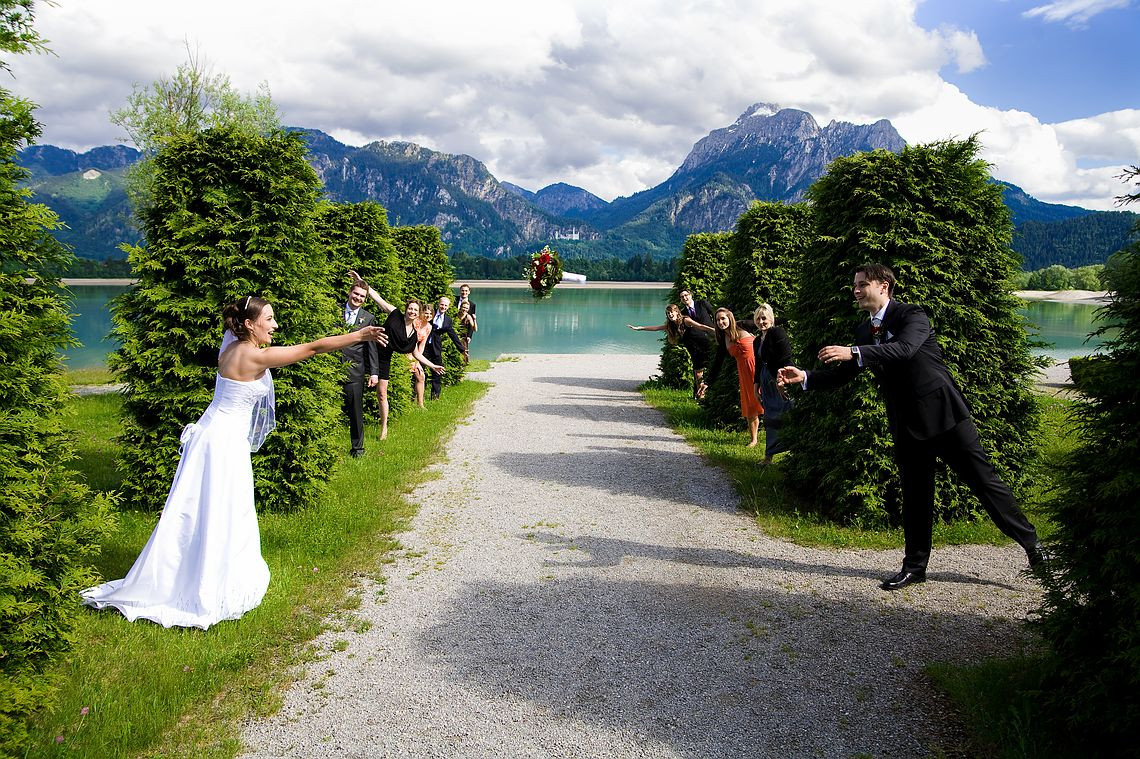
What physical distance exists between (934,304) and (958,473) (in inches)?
87.8

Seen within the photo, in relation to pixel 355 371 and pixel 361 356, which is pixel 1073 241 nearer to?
pixel 361 356

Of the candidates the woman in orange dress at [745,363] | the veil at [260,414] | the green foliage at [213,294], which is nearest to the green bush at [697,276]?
the woman in orange dress at [745,363]

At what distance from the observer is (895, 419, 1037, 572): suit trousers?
207 inches

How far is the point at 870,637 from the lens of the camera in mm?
4730

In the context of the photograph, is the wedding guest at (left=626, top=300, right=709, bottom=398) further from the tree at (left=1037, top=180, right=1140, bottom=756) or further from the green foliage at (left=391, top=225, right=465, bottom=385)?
the tree at (left=1037, top=180, right=1140, bottom=756)

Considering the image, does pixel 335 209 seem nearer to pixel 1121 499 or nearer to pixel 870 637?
pixel 870 637

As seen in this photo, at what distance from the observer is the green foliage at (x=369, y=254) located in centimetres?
1275

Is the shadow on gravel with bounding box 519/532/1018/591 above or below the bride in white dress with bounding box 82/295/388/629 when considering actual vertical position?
below

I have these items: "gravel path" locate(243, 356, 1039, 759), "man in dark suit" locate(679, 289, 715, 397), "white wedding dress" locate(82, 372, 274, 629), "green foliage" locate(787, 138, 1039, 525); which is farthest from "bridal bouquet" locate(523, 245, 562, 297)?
"white wedding dress" locate(82, 372, 274, 629)

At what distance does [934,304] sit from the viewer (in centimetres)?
688

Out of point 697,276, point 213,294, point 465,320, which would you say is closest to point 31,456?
point 213,294

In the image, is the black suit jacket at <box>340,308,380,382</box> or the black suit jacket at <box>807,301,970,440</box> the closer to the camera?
the black suit jacket at <box>807,301,970,440</box>

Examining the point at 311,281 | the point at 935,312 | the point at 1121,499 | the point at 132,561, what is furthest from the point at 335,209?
the point at 1121,499

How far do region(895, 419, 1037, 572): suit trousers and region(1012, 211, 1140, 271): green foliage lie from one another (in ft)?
673
